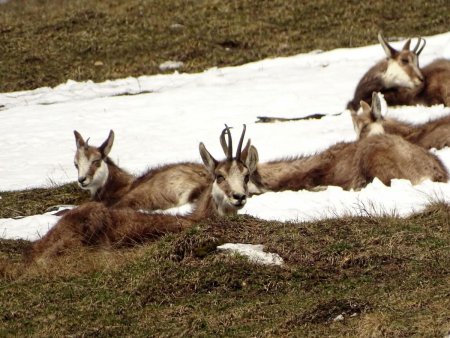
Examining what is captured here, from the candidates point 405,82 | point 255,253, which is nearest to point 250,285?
point 255,253

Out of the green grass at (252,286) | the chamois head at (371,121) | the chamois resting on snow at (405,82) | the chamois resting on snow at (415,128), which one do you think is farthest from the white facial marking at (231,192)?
the chamois resting on snow at (405,82)

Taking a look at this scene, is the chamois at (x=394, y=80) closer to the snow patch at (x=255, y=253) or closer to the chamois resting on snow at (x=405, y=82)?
the chamois resting on snow at (x=405, y=82)

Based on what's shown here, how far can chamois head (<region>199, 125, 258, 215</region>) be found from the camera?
12.6 meters

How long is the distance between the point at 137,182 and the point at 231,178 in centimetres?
327

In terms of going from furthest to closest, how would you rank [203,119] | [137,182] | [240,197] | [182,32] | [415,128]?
[182,32], [203,119], [415,128], [137,182], [240,197]

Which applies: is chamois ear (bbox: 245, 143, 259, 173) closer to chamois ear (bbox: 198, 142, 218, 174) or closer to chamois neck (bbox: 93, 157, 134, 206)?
chamois ear (bbox: 198, 142, 218, 174)

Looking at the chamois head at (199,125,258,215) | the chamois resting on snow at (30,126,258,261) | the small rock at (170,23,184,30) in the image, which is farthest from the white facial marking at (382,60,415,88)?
the small rock at (170,23,184,30)

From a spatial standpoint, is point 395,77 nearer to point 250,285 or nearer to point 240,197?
point 240,197

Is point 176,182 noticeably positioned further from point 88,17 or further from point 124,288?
point 88,17

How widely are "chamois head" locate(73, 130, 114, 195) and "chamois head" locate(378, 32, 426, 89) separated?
6922 mm

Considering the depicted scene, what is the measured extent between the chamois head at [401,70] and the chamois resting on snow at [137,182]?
6631 millimetres

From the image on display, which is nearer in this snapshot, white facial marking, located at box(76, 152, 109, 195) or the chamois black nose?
the chamois black nose

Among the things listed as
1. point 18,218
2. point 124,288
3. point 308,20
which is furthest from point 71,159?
point 308,20

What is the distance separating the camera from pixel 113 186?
16.5 metres
